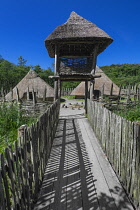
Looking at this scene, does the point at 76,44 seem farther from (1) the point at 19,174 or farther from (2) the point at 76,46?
(1) the point at 19,174

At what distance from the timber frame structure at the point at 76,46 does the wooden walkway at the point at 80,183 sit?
19.1 feet

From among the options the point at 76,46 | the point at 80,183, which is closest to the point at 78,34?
the point at 76,46

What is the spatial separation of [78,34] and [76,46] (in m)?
1.34

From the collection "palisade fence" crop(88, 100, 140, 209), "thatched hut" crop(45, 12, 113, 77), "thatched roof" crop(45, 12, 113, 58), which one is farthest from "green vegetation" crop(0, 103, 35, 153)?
"thatched roof" crop(45, 12, 113, 58)

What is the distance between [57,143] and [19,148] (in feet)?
12.1

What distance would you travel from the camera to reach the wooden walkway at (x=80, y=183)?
2.51 m

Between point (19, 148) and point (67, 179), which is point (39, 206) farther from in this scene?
point (19, 148)

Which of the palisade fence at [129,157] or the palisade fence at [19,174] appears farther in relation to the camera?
the palisade fence at [129,157]

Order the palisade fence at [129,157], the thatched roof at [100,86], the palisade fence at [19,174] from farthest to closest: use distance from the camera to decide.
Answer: the thatched roof at [100,86], the palisade fence at [129,157], the palisade fence at [19,174]

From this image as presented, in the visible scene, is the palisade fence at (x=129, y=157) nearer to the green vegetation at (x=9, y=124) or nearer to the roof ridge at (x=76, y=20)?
the green vegetation at (x=9, y=124)

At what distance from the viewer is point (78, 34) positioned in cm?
881

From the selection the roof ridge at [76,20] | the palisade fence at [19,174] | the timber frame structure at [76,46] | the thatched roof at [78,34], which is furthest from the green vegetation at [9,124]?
the roof ridge at [76,20]

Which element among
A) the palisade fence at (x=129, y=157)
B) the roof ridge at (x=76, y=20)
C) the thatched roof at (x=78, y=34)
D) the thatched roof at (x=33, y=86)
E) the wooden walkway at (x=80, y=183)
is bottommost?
the wooden walkway at (x=80, y=183)

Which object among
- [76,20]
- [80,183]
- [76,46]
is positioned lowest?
[80,183]
